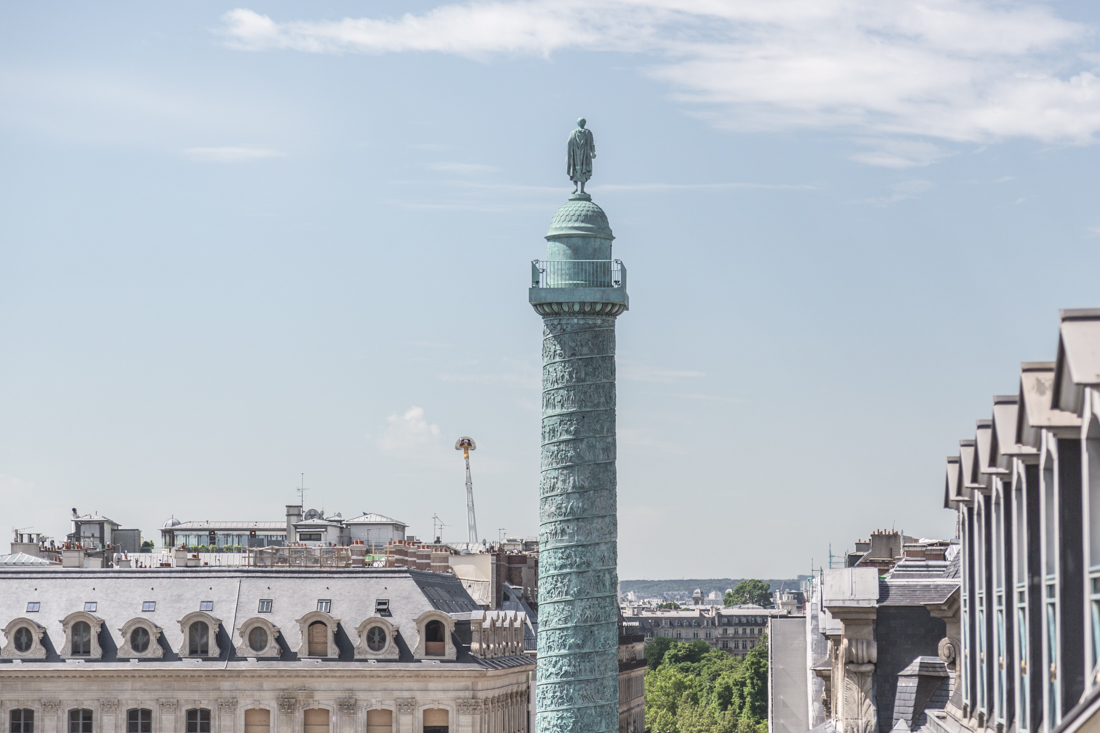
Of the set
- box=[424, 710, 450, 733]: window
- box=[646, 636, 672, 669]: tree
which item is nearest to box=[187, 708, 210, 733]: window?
box=[424, 710, 450, 733]: window

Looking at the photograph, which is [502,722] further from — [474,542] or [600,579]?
[474,542]

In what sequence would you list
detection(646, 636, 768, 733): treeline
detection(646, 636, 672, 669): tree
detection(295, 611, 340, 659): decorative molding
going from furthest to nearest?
detection(646, 636, 672, 669): tree
detection(646, 636, 768, 733): treeline
detection(295, 611, 340, 659): decorative molding

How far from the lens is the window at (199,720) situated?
52.2 meters

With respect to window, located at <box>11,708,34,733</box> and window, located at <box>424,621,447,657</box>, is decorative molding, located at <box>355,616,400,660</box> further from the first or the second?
window, located at <box>11,708,34,733</box>

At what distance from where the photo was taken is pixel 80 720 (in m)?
52.2

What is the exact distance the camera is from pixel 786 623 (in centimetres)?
6025

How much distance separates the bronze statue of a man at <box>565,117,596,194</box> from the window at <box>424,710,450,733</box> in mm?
15477

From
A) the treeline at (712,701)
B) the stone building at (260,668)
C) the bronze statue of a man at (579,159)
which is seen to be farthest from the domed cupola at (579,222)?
the treeline at (712,701)

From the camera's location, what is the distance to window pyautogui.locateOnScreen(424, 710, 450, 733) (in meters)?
51.8

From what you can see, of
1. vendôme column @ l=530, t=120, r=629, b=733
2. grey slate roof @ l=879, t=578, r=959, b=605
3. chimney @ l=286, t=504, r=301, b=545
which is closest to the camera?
grey slate roof @ l=879, t=578, r=959, b=605

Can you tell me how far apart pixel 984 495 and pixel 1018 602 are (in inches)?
97.9

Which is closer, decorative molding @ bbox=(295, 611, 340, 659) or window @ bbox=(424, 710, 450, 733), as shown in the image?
window @ bbox=(424, 710, 450, 733)

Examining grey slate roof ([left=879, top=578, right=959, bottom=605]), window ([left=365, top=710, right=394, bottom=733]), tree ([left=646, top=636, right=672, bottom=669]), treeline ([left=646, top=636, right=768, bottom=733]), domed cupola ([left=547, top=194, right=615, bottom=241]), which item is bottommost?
treeline ([left=646, top=636, right=768, bottom=733])

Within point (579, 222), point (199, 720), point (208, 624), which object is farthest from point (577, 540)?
point (199, 720)
